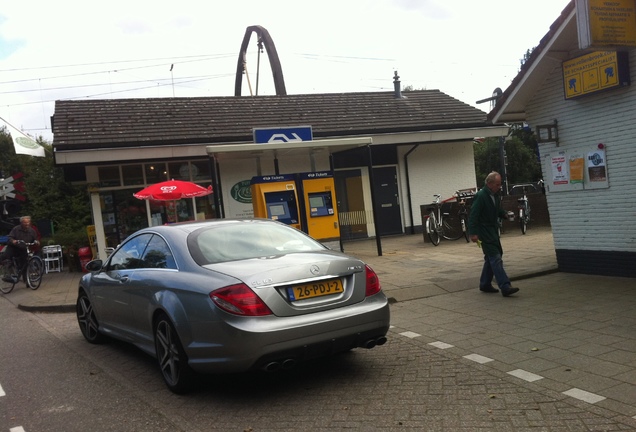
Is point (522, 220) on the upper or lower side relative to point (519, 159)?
lower

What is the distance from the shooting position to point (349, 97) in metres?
20.2

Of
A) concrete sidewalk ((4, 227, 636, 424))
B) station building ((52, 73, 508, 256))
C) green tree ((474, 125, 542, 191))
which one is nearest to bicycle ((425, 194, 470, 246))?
station building ((52, 73, 508, 256))

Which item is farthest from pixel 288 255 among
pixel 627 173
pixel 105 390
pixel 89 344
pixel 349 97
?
pixel 349 97

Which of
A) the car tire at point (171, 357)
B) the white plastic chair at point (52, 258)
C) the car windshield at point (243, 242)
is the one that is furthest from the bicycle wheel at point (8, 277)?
the car windshield at point (243, 242)

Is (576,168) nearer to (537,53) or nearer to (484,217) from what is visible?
(537,53)

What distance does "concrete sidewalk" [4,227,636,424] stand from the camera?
4492 millimetres

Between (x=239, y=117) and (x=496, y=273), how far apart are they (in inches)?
463

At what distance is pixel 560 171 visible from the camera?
914 centimetres

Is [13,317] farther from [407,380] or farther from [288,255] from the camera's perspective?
[407,380]

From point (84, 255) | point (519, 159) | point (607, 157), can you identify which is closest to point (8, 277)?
point (84, 255)

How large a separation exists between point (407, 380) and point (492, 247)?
11.9 ft

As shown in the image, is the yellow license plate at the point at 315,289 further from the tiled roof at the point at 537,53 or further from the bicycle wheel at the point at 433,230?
the bicycle wheel at the point at 433,230

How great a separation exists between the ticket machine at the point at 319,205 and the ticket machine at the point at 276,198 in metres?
0.24

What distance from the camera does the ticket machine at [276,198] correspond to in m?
11.3
